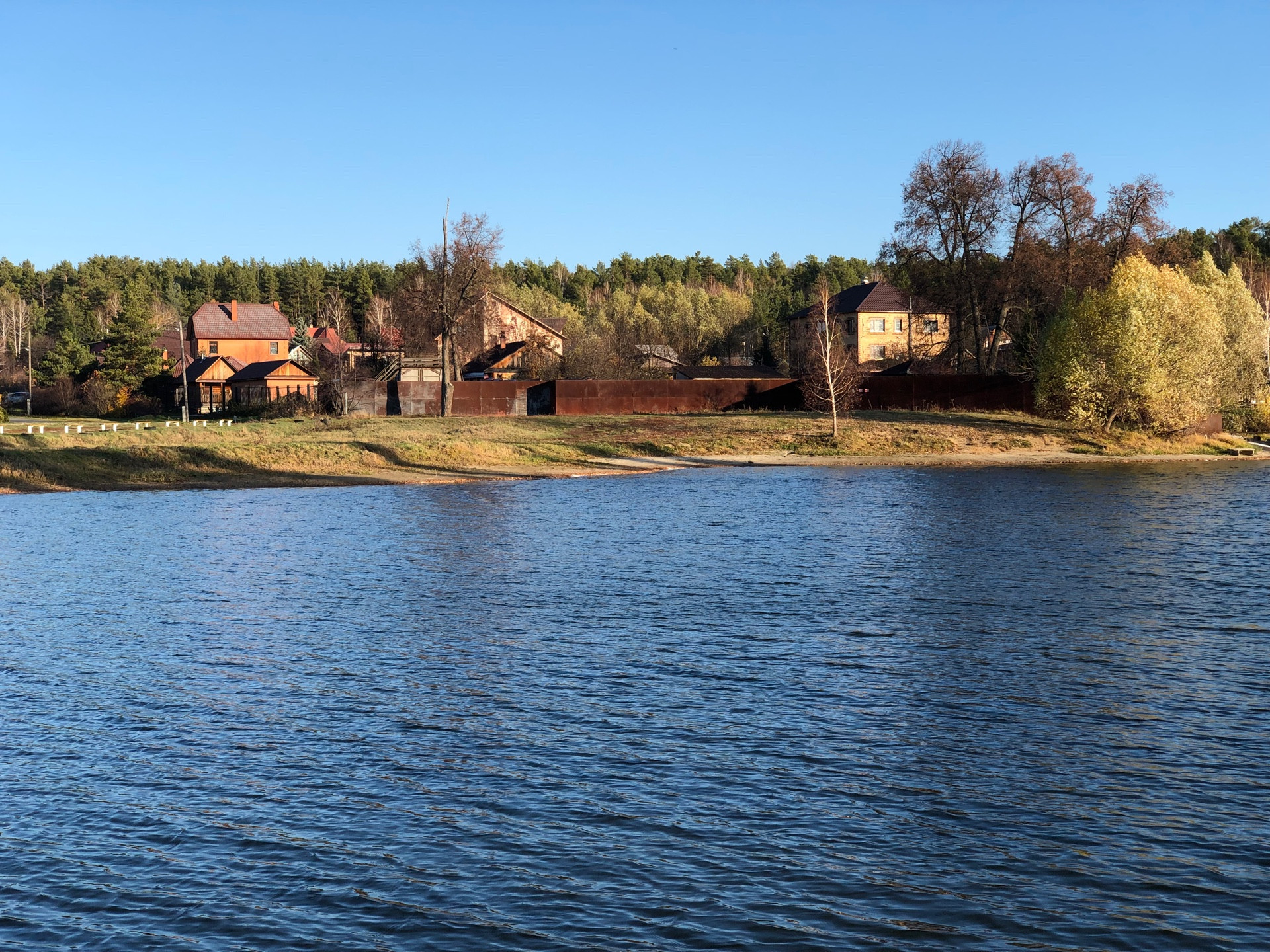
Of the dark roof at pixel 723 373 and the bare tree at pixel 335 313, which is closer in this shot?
the dark roof at pixel 723 373

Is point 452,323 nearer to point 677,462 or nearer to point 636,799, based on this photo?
point 677,462

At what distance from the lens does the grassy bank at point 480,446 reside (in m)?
54.3

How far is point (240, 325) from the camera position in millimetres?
144625

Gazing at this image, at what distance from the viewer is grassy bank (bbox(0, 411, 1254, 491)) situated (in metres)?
54.3

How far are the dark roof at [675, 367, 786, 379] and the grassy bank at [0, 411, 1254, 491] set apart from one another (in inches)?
949

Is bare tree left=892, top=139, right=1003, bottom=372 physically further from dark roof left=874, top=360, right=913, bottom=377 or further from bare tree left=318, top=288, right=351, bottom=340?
bare tree left=318, top=288, right=351, bottom=340

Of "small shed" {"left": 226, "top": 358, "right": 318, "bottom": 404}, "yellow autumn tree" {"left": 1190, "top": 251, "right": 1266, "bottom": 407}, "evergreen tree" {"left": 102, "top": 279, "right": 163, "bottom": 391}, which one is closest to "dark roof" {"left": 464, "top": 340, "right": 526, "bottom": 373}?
"small shed" {"left": 226, "top": 358, "right": 318, "bottom": 404}

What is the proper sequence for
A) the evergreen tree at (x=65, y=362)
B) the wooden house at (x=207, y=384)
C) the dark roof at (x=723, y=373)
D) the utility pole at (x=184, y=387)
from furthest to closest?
the evergreen tree at (x=65, y=362), the wooden house at (x=207, y=384), the dark roof at (x=723, y=373), the utility pole at (x=184, y=387)

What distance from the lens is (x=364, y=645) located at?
2047 cm

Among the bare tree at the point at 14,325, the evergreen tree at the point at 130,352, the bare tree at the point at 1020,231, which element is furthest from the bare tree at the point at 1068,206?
the bare tree at the point at 14,325

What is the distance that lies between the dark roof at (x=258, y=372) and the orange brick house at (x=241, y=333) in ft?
92.4

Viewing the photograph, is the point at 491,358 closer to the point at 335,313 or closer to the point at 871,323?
the point at 871,323

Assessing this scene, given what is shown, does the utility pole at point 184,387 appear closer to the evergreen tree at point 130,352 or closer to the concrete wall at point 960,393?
the evergreen tree at point 130,352

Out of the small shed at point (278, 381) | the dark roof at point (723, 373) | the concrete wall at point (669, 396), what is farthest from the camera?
the small shed at point (278, 381)
